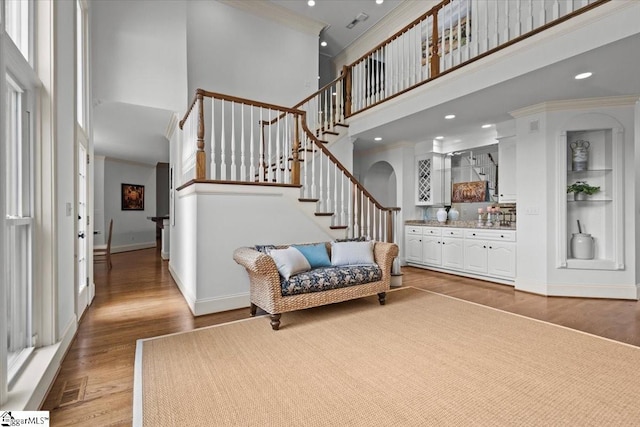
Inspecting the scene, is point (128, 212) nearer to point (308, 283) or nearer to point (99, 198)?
point (99, 198)

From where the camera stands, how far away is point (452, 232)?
18.5 ft

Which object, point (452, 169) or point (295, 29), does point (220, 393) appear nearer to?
point (452, 169)

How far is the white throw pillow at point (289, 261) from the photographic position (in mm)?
3025

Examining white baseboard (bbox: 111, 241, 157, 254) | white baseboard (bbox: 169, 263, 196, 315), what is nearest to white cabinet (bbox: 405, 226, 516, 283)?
white baseboard (bbox: 169, 263, 196, 315)

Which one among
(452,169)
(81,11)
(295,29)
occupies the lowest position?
(452,169)

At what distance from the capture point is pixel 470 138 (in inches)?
234

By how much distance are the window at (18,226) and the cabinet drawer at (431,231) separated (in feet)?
18.7

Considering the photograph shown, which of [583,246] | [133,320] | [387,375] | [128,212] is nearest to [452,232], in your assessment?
[583,246]

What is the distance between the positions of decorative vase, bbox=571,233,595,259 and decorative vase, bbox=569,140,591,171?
96cm

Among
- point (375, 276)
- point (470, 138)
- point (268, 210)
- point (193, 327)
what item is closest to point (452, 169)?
point (470, 138)

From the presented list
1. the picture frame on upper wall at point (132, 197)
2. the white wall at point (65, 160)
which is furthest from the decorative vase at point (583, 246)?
the picture frame on upper wall at point (132, 197)

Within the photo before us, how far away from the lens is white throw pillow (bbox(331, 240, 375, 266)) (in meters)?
3.60

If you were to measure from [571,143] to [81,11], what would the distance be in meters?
6.68

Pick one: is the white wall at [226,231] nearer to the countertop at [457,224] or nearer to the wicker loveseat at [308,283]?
the wicker loveseat at [308,283]
